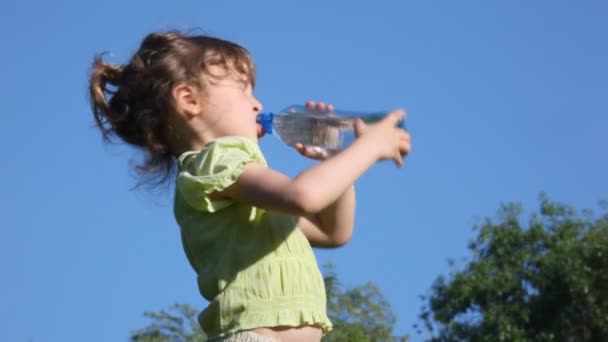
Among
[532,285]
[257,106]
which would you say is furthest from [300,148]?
[532,285]

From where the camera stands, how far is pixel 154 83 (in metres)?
3.57

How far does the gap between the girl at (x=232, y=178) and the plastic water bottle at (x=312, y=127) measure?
0.17 ft

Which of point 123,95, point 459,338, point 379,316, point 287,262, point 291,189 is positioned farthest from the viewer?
point 459,338

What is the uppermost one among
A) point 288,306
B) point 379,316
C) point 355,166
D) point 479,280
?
point 479,280

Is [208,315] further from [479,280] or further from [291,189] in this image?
[479,280]

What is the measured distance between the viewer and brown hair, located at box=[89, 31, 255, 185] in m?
3.55

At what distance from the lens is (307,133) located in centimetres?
372

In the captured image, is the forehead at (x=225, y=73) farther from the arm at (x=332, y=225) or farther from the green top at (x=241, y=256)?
the arm at (x=332, y=225)

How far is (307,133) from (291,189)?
0.72 metres

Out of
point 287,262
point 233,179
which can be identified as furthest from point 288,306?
point 233,179

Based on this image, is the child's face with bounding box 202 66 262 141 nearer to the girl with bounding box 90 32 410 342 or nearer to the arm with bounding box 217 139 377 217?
the girl with bounding box 90 32 410 342

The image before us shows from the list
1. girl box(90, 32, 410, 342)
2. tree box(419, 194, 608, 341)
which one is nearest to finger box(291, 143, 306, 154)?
girl box(90, 32, 410, 342)

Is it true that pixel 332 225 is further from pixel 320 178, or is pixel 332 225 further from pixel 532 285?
pixel 532 285

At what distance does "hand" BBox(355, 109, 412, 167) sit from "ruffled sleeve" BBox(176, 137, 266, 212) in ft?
0.91
